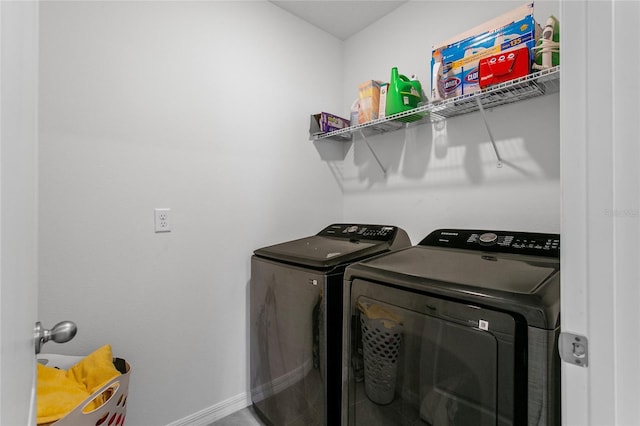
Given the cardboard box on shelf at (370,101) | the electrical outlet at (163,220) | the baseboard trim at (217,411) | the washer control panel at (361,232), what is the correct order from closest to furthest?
the electrical outlet at (163,220)
the baseboard trim at (217,411)
the washer control panel at (361,232)
the cardboard box on shelf at (370,101)

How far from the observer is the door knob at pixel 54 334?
0.72m

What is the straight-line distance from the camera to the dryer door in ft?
2.87

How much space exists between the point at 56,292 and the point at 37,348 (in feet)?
2.75

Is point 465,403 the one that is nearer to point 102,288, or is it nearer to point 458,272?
point 458,272

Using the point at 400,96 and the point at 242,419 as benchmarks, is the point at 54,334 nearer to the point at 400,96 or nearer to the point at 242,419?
the point at 242,419

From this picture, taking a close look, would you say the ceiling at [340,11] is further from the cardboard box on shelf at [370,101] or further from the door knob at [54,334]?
the door knob at [54,334]

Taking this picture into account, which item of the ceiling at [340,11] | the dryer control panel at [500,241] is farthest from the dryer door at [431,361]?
the ceiling at [340,11]

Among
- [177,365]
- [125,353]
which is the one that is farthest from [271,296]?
[125,353]

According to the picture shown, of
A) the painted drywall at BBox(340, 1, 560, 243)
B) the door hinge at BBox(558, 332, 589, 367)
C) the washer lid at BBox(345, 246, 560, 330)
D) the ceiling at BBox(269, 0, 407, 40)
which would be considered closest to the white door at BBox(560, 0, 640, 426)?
the door hinge at BBox(558, 332, 589, 367)

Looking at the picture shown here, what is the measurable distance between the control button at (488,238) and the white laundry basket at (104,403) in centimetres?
168

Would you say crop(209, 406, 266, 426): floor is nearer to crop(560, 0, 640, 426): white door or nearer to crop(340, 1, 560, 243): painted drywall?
crop(340, 1, 560, 243): painted drywall

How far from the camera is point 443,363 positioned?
3.31 feet

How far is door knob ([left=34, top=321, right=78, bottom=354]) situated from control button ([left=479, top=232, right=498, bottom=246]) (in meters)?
1.55

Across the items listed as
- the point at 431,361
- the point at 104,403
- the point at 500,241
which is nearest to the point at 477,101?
the point at 500,241
